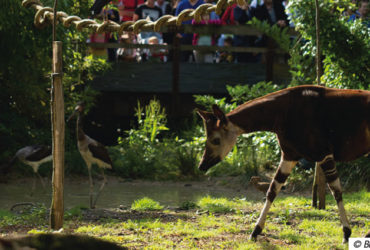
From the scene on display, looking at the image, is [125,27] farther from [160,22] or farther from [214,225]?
[214,225]

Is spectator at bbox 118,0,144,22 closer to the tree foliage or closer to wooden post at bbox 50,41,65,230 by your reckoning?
the tree foliage

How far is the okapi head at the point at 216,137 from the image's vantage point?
5.70 meters

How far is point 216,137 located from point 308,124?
0.85 m

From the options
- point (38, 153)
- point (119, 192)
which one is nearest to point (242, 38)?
point (119, 192)

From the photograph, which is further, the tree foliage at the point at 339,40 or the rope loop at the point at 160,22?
the tree foliage at the point at 339,40

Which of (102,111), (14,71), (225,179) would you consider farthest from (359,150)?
(102,111)

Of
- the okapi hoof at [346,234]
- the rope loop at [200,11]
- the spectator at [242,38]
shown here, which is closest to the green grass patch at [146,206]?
the okapi hoof at [346,234]

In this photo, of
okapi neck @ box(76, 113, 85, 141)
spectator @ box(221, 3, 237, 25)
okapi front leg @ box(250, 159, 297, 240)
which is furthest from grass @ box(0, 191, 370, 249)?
spectator @ box(221, 3, 237, 25)

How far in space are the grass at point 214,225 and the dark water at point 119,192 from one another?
1764mm

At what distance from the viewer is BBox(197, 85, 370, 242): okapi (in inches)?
224

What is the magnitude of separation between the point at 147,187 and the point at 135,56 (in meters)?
4.97

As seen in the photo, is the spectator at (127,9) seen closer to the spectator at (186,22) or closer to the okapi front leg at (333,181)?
the spectator at (186,22)

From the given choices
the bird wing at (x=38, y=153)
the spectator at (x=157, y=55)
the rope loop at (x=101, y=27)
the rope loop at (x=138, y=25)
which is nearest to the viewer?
the rope loop at (x=138, y=25)

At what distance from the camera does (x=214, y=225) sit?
6.93 meters
